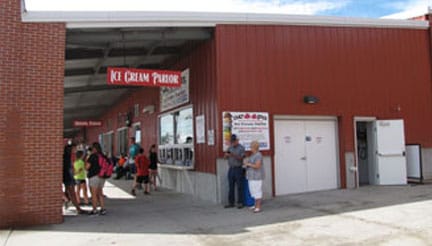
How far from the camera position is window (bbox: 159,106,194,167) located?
40.4 ft

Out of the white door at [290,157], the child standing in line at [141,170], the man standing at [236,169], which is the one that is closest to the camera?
the man standing at [236,169]

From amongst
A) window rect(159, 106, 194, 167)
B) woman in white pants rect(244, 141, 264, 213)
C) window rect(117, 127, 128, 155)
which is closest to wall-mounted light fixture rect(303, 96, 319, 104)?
woman in white pants rect(244, 141, 264, 213)

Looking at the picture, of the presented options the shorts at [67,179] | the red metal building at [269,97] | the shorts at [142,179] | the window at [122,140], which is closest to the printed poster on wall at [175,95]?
the red metal building at [269,97]

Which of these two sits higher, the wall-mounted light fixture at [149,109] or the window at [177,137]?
the wall-mounted light fixture at [149,109]

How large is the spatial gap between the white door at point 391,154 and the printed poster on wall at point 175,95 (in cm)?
589

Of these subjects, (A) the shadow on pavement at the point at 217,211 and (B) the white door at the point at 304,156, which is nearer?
(A) the shadow on pavement at the point at 217,211

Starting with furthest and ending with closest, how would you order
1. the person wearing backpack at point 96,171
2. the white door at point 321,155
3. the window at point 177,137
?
the window at point 177,137 → the white door at point 321,155 → the person wearing backpack at point 96,171

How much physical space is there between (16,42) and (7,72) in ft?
2.14

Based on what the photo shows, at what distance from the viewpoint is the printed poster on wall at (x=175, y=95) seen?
1235cm

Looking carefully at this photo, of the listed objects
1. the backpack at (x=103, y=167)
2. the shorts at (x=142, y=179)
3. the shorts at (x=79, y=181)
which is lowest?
the shorts at (x=142, y=179)

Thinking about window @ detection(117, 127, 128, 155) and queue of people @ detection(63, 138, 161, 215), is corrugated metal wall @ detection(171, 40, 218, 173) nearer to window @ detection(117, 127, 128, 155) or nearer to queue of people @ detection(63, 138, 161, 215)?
queue of people @ detection(63, 138, 161, 215)

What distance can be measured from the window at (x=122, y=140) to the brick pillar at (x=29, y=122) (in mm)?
13381

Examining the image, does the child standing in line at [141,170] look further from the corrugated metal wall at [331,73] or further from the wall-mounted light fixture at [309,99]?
the wall-mounted light fixture at [309,99]

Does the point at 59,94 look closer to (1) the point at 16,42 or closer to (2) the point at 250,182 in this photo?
(1) the point at 16,42
